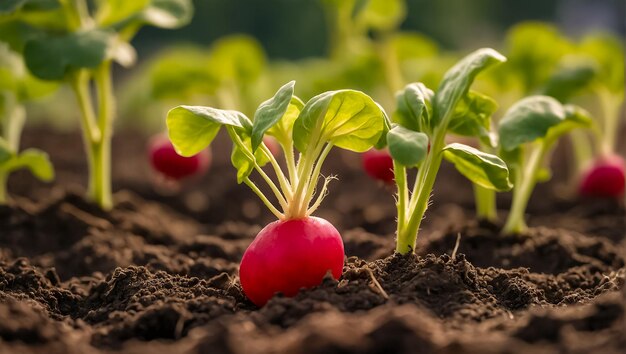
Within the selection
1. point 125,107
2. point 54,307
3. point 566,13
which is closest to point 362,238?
point 54,307

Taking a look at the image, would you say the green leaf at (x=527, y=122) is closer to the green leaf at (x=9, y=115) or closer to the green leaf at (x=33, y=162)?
the green leaf at (x=33, y=162)

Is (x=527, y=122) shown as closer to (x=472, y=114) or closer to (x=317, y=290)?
(x=472, y=114)

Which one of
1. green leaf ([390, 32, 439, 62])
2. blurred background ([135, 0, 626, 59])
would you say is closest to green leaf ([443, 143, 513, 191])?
green leaf ([390, 32, 439, 62])

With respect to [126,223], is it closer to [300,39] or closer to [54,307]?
[54,307]

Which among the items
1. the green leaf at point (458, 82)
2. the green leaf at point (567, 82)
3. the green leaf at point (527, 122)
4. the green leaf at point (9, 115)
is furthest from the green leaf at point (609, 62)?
the green leaf at point (9, 115)

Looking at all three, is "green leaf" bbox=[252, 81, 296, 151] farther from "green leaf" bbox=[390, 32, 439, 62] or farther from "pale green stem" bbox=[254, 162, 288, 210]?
"green leaf" bbox=[390, 32, 439, 62]

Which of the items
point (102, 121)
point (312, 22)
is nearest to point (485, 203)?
point (102, 121)
